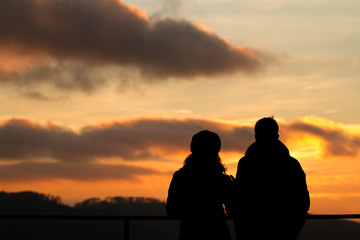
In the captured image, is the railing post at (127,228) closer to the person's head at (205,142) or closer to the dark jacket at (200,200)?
the dark jacket at (200,200)

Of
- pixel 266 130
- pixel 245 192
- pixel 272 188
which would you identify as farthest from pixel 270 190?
pixel 266 130

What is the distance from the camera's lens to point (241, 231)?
15.7 feet

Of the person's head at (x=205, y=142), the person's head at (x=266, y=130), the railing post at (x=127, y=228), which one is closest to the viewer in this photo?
the person's head at (x=205, y=142)

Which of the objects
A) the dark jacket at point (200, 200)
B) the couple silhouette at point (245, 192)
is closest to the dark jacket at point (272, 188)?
the couple silhouette at point (245, 192)

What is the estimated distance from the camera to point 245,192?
4699mm

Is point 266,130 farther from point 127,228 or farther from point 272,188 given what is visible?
point 127,228

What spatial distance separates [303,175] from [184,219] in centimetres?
100

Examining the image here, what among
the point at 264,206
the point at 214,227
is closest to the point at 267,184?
the point at 264,206

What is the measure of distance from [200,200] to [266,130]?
0.75 meters

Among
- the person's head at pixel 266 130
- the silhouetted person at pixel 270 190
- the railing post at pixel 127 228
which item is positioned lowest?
the railing post at pixel 127 228

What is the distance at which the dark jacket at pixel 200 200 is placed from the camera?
4551 millimetres

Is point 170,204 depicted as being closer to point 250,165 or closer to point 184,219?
point 184,219

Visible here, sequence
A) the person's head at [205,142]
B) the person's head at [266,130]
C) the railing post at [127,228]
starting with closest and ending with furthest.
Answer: the person's head at [205,142] < the person's head at [266,130] < the railing post at [127,228]

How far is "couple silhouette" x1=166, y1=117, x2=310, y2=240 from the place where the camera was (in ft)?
14.9
